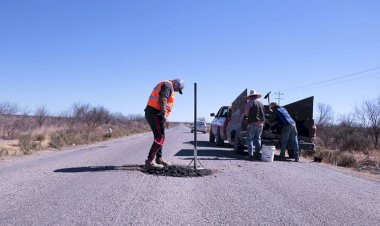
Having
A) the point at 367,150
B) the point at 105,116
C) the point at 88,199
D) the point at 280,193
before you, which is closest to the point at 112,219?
the point at 88,199

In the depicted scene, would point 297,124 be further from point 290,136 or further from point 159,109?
point 159,109

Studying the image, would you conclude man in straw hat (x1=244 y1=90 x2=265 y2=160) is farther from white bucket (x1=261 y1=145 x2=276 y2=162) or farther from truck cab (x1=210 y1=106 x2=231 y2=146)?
truck cab (x1=210 y1=106 x2=231 y2=146)

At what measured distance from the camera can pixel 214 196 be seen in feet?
20.2

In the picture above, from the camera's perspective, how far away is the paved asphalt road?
4801 mm

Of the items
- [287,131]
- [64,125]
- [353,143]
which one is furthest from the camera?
[64,125]

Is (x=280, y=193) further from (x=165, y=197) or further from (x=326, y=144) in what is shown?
(x=326, y=144)

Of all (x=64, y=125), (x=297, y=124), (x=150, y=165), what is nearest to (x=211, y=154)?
(x=297, y=124)

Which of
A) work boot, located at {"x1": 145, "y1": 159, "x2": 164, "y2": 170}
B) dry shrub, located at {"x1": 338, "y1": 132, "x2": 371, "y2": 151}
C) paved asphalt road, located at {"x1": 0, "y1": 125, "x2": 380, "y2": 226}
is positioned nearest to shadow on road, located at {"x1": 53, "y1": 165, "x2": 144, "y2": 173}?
paved asphalt road, located at {"x1": 0, "y1": 125, "x2": 380, "y2": 226}

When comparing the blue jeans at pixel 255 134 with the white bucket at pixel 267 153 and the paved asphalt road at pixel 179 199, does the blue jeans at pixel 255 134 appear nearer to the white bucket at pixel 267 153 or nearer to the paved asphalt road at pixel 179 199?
the white bucket at pixel 267 153

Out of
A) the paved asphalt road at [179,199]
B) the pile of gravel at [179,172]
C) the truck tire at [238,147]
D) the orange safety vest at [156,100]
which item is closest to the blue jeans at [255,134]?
the truck tire at [238,147]

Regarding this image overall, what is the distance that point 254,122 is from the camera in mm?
12188

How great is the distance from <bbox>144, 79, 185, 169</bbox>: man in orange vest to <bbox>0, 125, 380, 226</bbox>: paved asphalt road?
0.63m

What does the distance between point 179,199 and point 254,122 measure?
6706mm

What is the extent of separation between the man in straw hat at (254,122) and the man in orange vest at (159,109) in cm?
385
